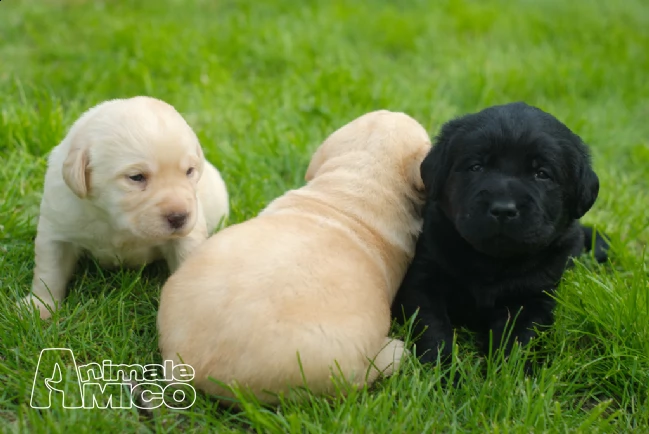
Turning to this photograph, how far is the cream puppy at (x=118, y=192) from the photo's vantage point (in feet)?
10.2

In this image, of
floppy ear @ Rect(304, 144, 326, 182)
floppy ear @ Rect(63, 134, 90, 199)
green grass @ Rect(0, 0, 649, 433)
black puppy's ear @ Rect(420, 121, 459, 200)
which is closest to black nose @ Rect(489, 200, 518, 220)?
black puppy's ear @ Rect(420, 121, 459, 200)

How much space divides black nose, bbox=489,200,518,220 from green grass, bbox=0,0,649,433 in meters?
0.62

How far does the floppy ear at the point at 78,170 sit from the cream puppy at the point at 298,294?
1.87ft

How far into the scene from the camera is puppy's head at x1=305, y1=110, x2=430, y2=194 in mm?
3566

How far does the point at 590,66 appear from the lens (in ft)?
23.7

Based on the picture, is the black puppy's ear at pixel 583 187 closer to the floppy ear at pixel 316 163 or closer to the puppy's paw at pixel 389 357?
the puppy's paw at pixel 389 357

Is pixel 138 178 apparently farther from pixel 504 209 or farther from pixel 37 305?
pixel 504 209

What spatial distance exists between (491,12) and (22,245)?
619 centimetres

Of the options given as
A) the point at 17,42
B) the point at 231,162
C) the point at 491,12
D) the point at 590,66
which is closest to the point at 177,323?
the point at 231,162

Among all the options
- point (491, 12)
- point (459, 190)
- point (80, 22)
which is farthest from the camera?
point (491, 12)

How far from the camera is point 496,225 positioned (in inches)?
122

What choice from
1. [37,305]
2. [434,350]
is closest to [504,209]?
[434,350]

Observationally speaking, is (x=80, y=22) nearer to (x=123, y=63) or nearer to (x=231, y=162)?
(x=123, y=63)

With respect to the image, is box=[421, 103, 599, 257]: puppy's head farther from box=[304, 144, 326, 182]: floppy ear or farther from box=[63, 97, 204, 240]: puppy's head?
box=[63, 97, 204, 240]: puppy's head
